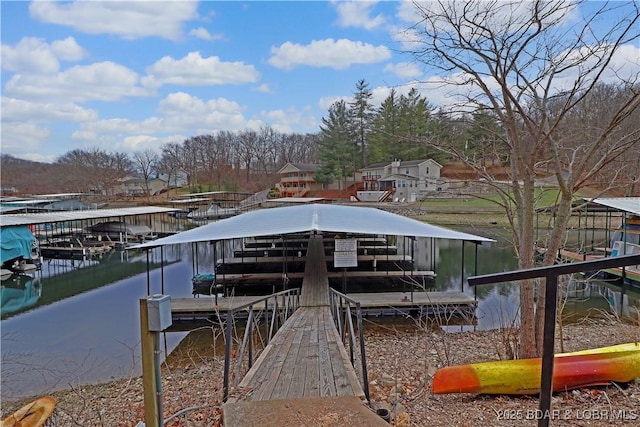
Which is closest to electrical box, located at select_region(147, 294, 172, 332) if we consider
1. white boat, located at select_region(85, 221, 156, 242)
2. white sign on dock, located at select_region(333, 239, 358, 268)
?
white sign on dock, located at select_region(333, 239, 358, 268)

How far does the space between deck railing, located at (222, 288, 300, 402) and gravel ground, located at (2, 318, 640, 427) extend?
320 millimetres

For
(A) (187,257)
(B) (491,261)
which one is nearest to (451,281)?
(B) (491,261)

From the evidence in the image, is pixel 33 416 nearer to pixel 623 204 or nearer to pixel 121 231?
pixel 623 204

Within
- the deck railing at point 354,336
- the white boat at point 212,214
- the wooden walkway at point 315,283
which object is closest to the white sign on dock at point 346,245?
the wooden walkway at point 315,283

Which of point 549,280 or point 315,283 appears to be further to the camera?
point 315,283

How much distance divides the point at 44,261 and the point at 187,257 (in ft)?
23.4

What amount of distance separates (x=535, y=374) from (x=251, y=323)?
8.98 ft

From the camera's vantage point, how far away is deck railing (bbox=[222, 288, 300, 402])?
3455 mm

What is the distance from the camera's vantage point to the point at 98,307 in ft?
40.1

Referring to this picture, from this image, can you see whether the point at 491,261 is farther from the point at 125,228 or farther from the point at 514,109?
the point at 125,228

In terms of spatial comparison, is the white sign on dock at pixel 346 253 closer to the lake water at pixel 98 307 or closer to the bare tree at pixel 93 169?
the lake water at pixel 98 307

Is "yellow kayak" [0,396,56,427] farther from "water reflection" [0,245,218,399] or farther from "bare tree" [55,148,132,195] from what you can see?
"bare tree" [55,148,132,195]

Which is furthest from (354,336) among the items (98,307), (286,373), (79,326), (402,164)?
(402,164)

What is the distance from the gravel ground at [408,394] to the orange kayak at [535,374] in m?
0.08
